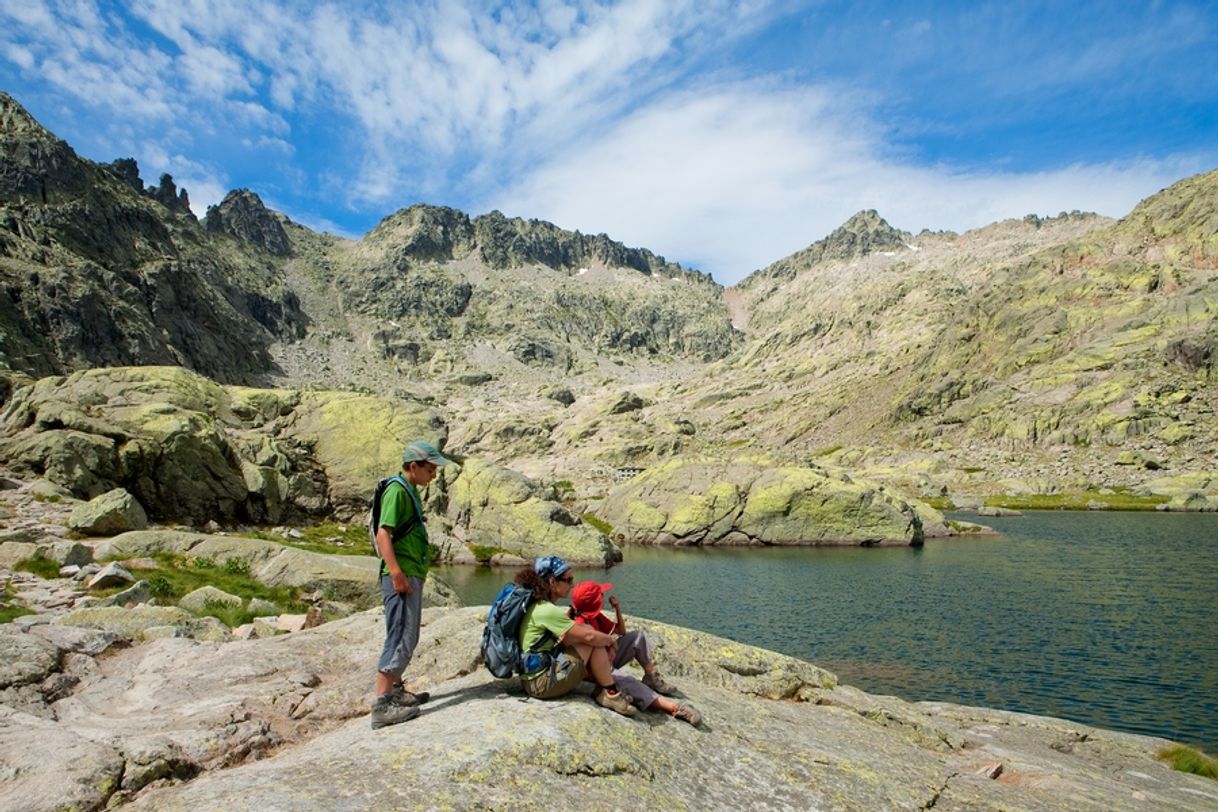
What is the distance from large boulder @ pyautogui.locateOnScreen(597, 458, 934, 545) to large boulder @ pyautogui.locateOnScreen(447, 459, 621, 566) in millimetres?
15613

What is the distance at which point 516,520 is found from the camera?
2734 inches

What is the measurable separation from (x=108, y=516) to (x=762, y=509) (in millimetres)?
64544

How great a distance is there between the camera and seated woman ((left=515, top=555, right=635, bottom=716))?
1027 cm

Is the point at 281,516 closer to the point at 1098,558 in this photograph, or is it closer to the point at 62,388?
the point at 62,388

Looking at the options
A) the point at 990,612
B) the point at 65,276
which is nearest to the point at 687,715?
the point at 990,612

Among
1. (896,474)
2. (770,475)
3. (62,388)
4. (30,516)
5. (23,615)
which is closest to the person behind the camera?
(23,615)

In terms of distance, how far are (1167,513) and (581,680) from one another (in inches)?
4625

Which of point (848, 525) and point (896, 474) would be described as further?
point (896, 474)

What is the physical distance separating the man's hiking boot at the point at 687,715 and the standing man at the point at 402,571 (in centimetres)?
403

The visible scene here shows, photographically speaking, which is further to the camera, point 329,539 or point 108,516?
point 329,539

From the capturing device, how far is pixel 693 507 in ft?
272

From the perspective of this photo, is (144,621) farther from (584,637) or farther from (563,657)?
(584,637)

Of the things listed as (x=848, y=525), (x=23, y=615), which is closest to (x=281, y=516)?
(x=23, y=615)

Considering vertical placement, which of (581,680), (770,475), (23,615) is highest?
(770,475)
